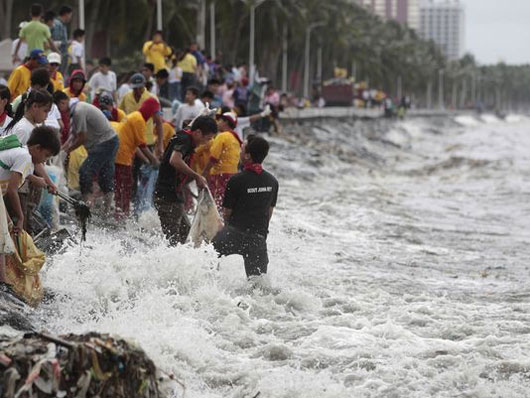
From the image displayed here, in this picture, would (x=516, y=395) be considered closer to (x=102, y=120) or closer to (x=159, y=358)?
(x=159, y=358)

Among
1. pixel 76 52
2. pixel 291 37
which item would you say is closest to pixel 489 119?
pixel 291 37

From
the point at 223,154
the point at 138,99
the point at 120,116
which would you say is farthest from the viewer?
the point at 138,99

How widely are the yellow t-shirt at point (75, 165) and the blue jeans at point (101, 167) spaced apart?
1.92ft

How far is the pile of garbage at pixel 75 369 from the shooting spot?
19.3ft

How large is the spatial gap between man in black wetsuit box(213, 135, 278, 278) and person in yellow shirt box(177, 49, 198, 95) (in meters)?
13.6

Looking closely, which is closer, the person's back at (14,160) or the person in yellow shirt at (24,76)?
the person's back at (14,160)

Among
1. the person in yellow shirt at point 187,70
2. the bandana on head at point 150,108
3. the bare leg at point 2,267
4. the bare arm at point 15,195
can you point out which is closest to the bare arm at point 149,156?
the bandana on head at point 150,108

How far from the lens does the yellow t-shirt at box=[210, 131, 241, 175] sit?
42.0 ft

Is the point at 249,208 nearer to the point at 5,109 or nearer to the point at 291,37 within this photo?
the point at 5,109

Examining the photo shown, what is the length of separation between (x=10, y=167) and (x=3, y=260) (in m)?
0.70

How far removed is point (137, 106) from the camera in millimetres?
15586

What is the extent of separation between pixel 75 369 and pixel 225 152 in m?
7.10

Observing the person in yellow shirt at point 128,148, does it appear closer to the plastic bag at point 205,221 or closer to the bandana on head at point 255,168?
the plastic bag at point 205,221

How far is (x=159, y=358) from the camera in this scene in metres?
8.04
